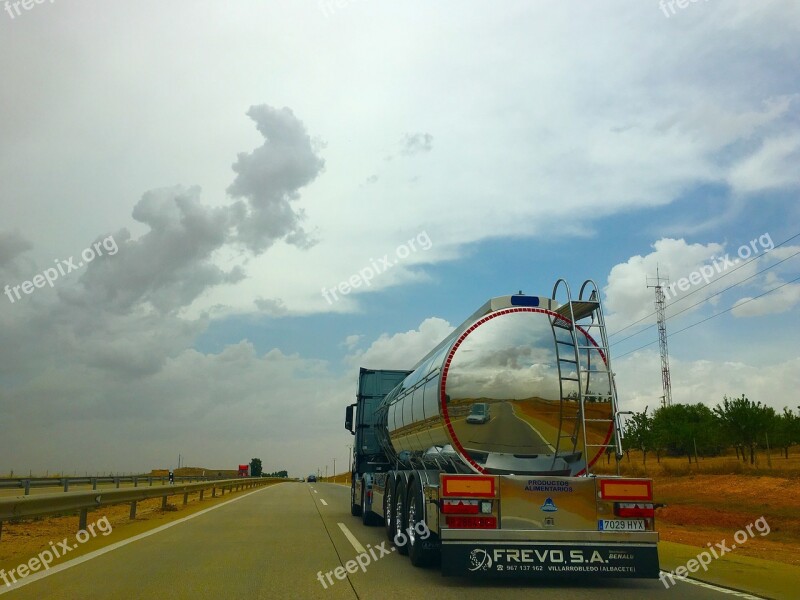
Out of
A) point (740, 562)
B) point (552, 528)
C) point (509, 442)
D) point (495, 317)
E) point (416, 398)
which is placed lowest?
point (740, 562)

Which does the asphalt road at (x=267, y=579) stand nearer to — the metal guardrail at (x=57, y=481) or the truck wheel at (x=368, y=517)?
the truck wheel at (x=368, y=517)

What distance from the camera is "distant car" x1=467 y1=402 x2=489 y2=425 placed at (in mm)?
9539

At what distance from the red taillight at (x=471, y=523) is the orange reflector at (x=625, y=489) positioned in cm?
144

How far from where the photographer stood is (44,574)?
895 centimetres

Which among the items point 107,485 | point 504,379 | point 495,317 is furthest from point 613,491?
point 107,485

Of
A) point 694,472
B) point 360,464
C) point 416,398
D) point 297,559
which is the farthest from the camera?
point 694,472

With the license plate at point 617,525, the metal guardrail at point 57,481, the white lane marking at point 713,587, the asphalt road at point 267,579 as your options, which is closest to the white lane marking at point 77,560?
the asphalt road at point 267,579

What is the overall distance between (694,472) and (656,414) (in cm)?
2782

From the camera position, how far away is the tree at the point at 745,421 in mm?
55562

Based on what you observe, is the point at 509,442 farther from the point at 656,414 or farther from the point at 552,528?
the point at 656,414

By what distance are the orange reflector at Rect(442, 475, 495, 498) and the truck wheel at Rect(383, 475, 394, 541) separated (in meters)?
4.27

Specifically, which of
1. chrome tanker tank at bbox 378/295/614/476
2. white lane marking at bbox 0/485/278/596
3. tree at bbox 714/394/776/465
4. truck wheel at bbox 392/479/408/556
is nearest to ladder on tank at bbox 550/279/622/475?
chrome tanker tank at bbox 378/295/614/476

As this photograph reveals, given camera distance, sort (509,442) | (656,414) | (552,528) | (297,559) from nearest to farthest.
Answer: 1. (552,528)
2. (509,442)
3. (297,559)
4. (656,414)

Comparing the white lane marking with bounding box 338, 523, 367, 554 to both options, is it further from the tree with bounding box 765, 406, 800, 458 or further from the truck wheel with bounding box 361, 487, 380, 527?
the tree with bounding box 765, 406, 800, 458
